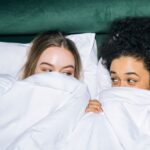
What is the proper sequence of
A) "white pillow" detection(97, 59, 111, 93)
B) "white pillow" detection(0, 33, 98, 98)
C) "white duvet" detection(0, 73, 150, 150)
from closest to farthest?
1. "white duvet" detection(0, 73, 150, 150)
2. "white pillow" detection(97, 59, 111, 93)
3. "white pillow" detection(0, 33, 98, 98)

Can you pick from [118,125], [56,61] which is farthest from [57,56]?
[118,125]

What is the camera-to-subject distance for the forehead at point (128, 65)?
1.37 metres

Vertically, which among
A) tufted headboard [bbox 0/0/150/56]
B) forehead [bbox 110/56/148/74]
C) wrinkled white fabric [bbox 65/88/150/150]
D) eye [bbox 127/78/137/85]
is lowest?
wrinkled white fabric [bbox 65/88/150/150]

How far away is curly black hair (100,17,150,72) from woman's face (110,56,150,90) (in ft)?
0.08

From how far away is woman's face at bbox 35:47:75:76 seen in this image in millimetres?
1487

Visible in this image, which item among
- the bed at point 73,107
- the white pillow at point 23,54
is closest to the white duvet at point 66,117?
the bed at point 73,107

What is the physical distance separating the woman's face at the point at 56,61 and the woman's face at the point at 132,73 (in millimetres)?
221

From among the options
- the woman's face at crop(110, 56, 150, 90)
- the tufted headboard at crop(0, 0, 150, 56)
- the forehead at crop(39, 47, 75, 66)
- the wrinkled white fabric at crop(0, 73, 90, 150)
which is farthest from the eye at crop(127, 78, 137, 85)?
the tufted headboard at crop(0, 0, 150, 56)

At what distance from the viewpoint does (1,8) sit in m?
1.76

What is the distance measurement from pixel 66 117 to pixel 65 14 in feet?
2.05

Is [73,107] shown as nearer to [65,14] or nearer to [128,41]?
[128,41]

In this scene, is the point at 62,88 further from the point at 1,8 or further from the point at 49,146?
the point at 1,8

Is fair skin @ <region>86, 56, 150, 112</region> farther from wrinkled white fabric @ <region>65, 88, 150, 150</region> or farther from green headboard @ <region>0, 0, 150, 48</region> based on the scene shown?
green headboard @ <region>0, 0, 150, 48</region>

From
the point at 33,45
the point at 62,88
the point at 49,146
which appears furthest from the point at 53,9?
the point at 49,146
